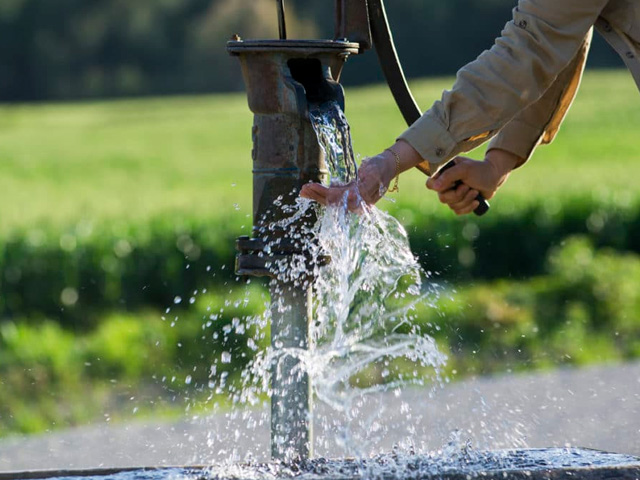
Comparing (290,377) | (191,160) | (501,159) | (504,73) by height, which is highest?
(191,160)

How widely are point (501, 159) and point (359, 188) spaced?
513mm

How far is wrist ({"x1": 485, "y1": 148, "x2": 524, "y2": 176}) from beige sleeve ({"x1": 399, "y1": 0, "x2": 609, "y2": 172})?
312 mm

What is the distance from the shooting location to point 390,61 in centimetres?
269

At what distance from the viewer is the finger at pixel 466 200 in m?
2.62

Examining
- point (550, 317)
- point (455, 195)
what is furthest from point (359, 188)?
point (550, 317)

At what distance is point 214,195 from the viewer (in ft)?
29.2

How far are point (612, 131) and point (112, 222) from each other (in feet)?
31.2

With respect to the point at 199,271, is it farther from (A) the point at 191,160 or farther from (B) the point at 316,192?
(A) the point at 191,160

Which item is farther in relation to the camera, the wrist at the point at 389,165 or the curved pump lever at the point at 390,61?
the curved pump lever at the point at 390,61

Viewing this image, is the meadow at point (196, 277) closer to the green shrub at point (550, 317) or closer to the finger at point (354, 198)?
the green shrub at point (550, 317)

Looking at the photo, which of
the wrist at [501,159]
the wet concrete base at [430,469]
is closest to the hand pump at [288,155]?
the wet concrete base at [430,469]

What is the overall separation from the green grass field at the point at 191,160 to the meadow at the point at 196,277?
1.7 inches

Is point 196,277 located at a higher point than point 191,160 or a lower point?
lower

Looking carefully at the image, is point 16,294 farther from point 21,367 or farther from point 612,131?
Result: point 612,131
